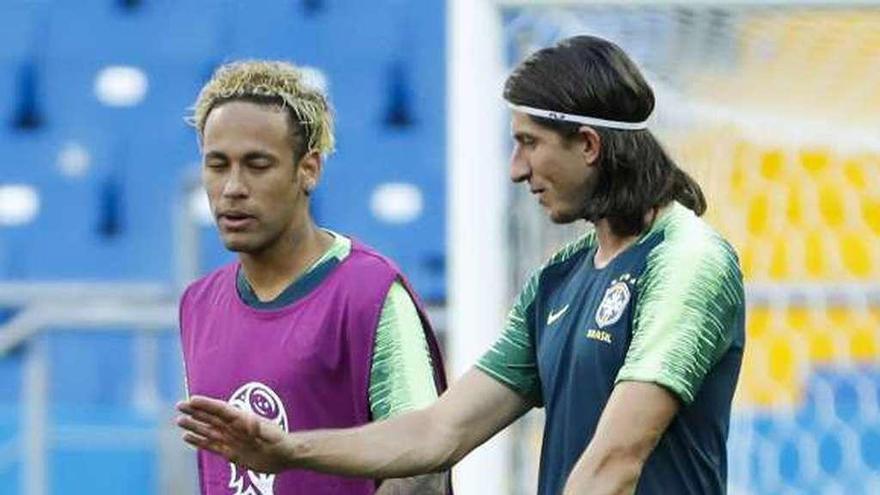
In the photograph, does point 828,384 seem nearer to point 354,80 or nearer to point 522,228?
point 522,228

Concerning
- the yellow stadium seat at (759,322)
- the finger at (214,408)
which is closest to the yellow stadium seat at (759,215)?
the yellow stadium seat at (759,322)

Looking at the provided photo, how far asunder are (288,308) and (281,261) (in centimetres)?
9

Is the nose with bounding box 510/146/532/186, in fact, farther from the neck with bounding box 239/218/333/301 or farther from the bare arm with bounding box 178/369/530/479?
the neck with bounding box 239/218/333/301

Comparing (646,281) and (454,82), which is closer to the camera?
(646,281)

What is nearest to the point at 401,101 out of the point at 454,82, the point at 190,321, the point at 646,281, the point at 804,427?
the point at 804,427

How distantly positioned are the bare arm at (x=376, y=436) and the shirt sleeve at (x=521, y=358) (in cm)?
2

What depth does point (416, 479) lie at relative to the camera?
3.26 m

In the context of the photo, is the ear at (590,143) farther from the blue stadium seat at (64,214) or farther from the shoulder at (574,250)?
the blue stadium seat at (64,214)

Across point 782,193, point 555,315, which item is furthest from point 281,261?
point 782,193

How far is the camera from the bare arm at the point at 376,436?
270cm

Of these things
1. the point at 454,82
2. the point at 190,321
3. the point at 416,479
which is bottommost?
the point at 416,479

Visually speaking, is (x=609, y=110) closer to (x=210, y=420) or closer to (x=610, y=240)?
(x=610, y=240)

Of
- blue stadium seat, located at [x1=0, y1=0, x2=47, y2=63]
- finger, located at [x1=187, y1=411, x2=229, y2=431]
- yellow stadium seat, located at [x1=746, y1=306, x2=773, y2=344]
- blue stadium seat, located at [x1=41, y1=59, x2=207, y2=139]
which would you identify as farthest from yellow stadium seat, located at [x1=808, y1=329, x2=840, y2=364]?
blue stadium seat, located at [x1=0, y1=0, x2=47, y2=63]

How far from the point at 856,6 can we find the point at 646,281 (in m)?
1.33
